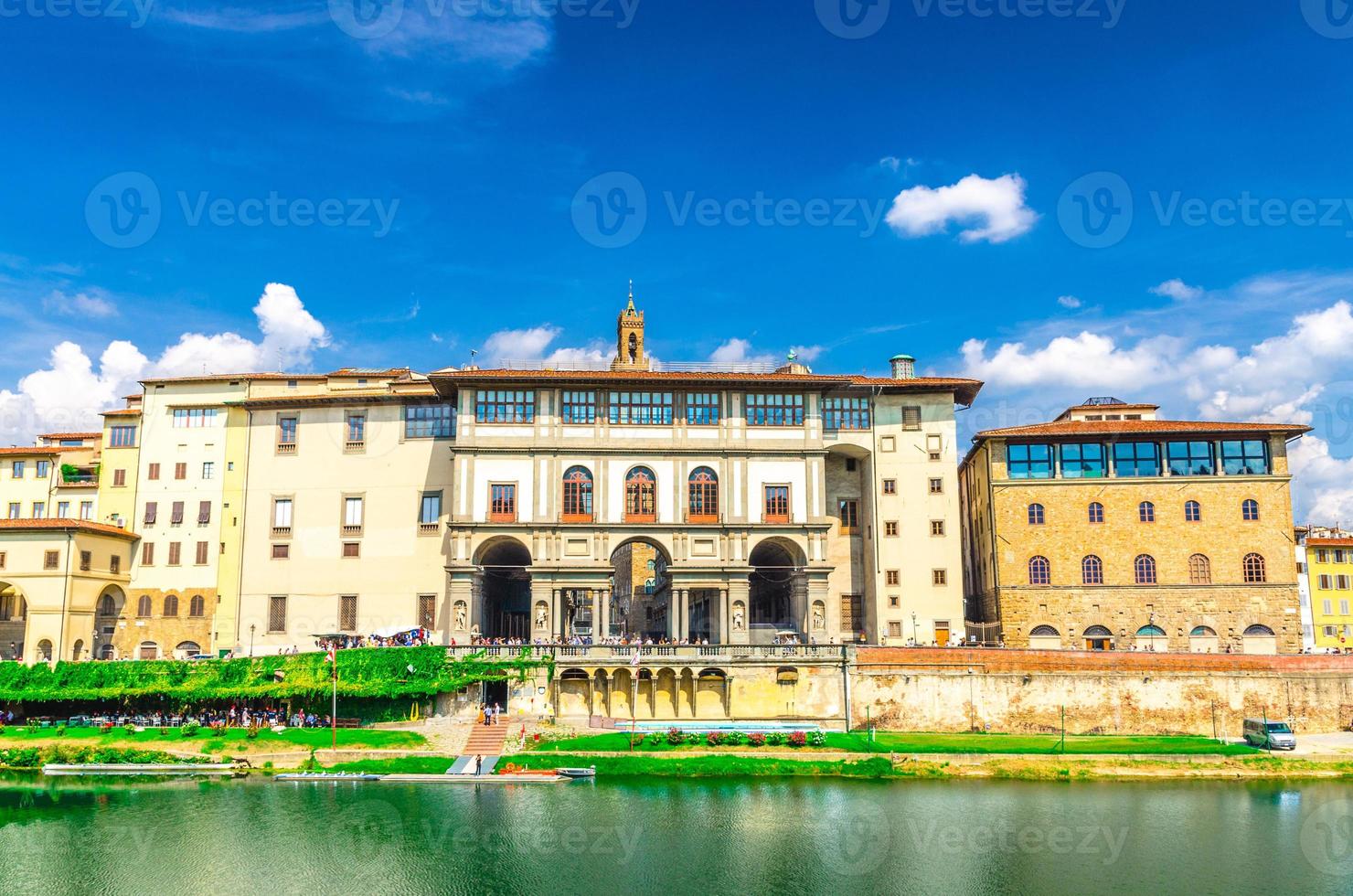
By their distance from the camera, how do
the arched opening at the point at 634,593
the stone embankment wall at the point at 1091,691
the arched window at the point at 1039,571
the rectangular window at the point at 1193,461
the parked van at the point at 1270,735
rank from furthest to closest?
the arched opening at the point at 634,593, the rectangular window at the point at 1193,461, the arched window at the point at 1039,571, the stone embankment wall at the point at 1091,691, the parked van at the point at 1270,735

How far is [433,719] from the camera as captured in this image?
5344 centimetres

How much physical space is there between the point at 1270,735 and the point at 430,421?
4820cm

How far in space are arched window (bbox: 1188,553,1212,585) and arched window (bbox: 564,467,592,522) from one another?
35.3 meters

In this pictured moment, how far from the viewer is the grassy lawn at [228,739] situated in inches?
1975

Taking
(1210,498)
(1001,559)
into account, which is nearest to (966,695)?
(1001,559)

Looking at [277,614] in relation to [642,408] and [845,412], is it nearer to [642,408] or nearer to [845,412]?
[642,408]

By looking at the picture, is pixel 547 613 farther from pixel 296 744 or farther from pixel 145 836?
pixel 145 836

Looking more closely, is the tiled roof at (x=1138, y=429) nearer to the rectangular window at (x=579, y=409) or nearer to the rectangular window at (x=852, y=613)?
the rectangular window at (x=852, y=613)

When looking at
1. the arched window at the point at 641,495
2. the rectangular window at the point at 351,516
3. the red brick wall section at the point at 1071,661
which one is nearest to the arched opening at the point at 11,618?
the rectangular window at the point at 351,516

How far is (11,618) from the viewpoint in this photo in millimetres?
69250

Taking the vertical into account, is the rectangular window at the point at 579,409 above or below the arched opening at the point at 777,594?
above

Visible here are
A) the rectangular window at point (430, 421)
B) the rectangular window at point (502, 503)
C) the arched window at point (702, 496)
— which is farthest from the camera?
the rectangular window at point (430, 421)

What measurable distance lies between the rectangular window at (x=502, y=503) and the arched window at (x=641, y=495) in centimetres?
635

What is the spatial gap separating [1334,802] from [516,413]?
4300 centimetres
